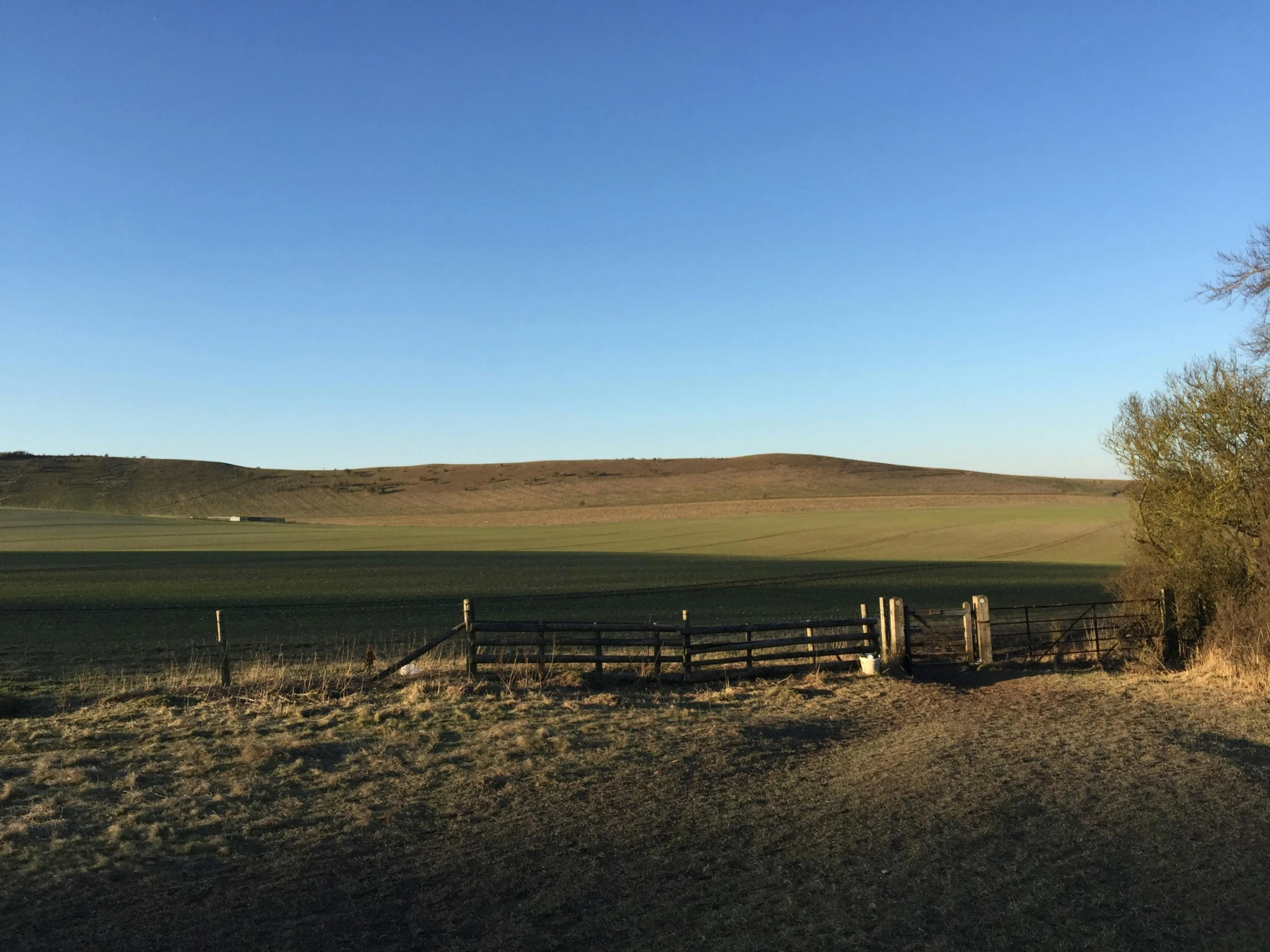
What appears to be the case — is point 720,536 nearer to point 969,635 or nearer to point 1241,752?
point 969,635

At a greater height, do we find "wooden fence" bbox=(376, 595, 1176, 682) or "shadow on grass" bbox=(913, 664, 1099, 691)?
"wooden fence" bbox=(376, 595, 1176, 682)

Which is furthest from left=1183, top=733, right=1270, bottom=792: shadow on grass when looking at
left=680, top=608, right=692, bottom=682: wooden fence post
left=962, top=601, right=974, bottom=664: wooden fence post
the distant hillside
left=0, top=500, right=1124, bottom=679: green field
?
the distant hillside

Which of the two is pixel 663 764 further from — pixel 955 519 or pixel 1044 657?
pixel 955 519

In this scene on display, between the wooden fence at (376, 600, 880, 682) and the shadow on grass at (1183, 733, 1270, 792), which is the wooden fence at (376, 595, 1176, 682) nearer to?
the wooden fence at (376, 600, 880, 682)

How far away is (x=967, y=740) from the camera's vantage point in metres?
10.5

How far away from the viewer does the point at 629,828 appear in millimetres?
7477

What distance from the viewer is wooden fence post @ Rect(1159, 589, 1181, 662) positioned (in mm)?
17844

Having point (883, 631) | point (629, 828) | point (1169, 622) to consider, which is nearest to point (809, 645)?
point (883, 631)

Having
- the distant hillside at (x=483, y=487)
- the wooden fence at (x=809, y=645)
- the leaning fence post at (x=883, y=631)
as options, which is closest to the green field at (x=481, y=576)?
the wooden fence at (x=809, y=645)

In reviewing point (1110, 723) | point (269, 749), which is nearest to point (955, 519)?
point (1110, 723)

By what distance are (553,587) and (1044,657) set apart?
22846 millimetres

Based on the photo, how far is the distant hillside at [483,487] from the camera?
4409 inches

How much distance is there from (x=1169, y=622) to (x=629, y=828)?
14.9 meters

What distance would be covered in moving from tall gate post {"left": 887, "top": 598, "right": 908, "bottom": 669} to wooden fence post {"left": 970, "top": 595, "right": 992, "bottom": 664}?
178 centimetres
